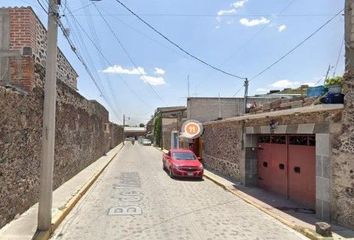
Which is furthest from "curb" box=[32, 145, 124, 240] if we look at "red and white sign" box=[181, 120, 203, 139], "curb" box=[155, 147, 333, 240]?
"red and white sign" box=[181, 120, 203, 139]

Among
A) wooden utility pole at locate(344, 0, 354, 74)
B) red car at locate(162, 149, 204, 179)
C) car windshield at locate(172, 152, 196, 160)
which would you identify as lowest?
red car at locate(162, 149, 204, 179)

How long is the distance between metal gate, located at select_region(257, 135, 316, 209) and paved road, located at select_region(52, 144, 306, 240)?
1681 mm

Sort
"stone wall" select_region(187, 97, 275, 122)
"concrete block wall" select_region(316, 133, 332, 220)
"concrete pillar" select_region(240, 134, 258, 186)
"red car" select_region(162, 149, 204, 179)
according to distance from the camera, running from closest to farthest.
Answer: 1. "concrete block wall" select_region(316, 133, 332, 220)
2. "concrete pillar" select_region(240, 134, 258, 186)
3. "red car" select_region(162, 149, 204, 179)
4. "stone wall" select_region(187, 97, 275, 122)

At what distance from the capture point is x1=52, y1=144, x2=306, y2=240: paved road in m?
8.77

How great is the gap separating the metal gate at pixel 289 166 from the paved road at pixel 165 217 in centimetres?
168

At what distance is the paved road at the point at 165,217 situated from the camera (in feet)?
28.8

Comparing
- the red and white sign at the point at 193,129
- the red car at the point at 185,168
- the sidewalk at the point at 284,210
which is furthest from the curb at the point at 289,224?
the red and white sign at the point at 193,129

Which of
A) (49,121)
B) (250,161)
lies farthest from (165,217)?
(250,161)

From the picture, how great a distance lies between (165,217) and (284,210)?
3717mm

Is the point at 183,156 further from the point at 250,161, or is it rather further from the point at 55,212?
the point at 55,212

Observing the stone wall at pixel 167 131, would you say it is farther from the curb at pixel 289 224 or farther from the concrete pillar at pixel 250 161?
the curb at pixel 289 224

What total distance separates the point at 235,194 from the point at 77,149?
31.3 ft

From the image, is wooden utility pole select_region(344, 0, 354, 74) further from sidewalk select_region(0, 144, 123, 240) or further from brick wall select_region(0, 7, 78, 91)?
brick wall select_region(0, 7, 78, 91)

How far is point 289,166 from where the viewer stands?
1355 centimetres
